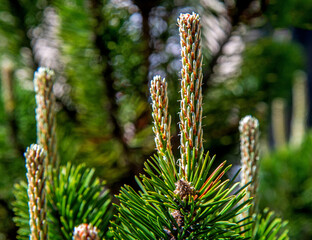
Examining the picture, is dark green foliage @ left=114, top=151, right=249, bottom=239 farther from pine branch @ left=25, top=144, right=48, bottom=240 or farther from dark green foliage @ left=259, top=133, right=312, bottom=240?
dark green foliage @ left=259, top=133, right=312, bottom=240

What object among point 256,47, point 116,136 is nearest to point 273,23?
point 256,47

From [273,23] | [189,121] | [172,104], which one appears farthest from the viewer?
[172,104]

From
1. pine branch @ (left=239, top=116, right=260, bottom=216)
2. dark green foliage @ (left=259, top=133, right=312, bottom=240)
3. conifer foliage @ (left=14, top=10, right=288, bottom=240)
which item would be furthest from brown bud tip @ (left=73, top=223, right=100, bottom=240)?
dark green foliage @ (left=259, top=133, right=312, bottom=240)

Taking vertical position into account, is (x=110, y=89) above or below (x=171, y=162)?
above

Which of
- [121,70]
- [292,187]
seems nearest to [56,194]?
[121,70]

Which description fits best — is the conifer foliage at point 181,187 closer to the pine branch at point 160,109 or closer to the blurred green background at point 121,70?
the pine branch at point 160,109

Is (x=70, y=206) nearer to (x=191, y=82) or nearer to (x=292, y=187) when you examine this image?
(x=191, y=82)

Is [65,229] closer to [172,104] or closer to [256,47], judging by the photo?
[172,104]
